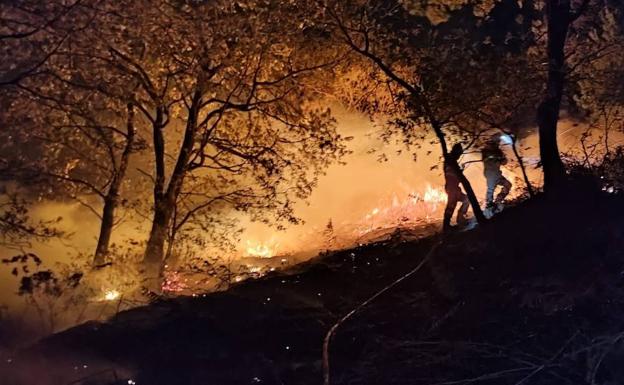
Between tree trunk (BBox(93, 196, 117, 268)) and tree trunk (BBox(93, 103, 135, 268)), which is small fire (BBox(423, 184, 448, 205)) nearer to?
tree trunk (BBox(93, 103, 135, 268))

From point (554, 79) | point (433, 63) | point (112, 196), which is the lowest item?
point (554, 79)

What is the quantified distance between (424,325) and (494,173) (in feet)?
20.8

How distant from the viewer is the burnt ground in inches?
294

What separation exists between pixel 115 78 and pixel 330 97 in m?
5.14

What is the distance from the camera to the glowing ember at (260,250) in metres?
21.1

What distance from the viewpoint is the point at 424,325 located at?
8.83 meters

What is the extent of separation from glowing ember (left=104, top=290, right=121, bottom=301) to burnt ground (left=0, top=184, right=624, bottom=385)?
146 inches

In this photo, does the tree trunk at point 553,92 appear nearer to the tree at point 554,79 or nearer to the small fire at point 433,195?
the tree at point 554,79

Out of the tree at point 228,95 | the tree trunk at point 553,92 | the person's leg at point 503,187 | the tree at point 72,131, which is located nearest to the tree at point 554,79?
the tree trunk at point 553,92

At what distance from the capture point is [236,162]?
1655 centimetres

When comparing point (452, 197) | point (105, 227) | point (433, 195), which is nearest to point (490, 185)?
point (452, 197)

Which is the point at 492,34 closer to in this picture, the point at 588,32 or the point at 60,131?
the point at 588,32

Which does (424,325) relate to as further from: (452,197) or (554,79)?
(452,197)

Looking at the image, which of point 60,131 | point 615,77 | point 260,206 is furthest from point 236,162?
point 615,77
